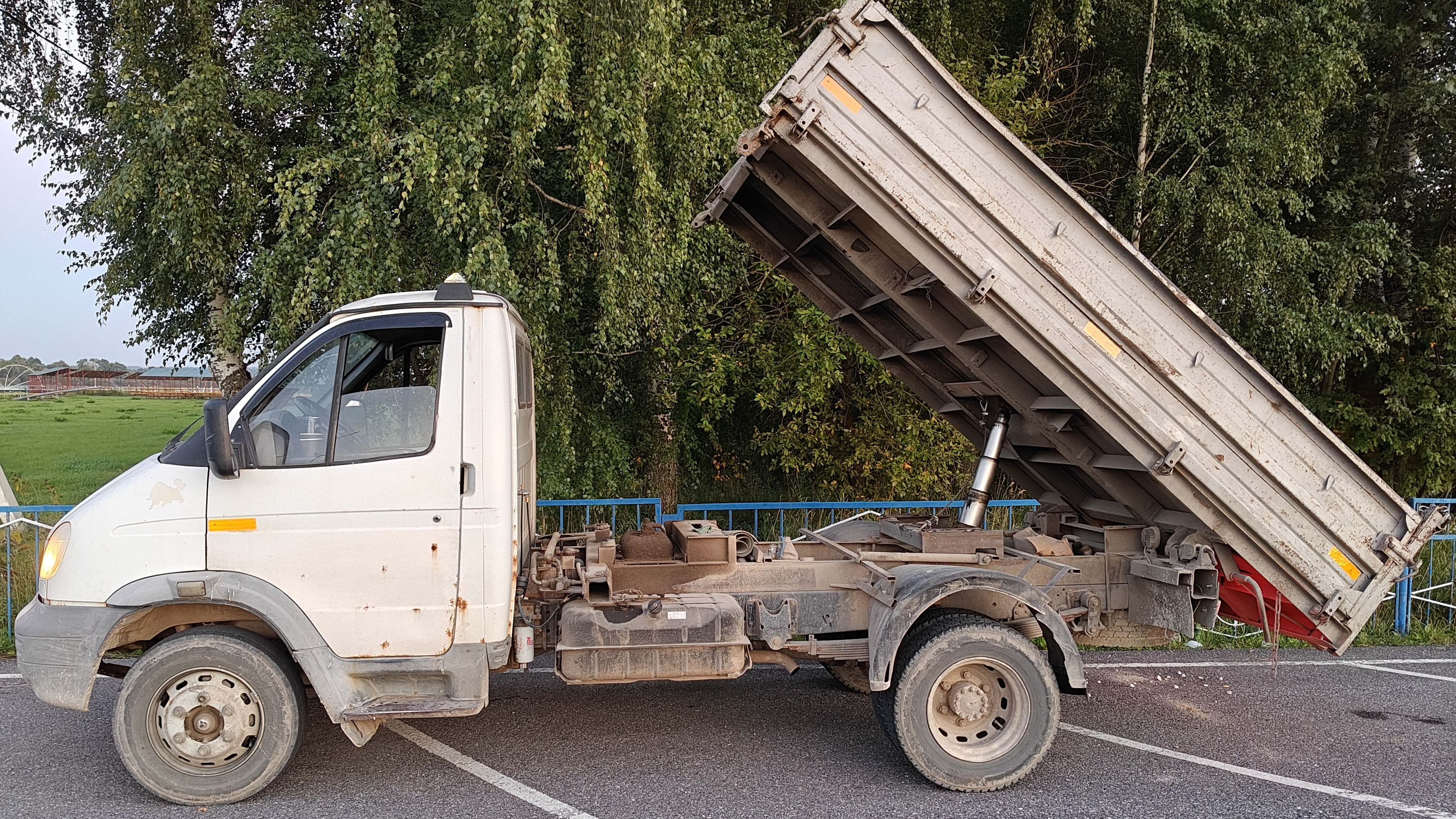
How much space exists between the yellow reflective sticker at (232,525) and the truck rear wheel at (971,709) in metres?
3.27

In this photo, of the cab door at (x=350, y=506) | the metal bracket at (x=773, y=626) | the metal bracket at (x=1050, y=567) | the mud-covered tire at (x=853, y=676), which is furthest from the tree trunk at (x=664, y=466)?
the cab door at (x=350, y=506)

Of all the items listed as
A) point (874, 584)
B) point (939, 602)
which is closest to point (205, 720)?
point (874, 584)

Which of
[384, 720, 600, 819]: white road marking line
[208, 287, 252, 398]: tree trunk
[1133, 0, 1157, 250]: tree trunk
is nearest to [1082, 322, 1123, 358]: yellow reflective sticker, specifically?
[384, 720, 600, 819]: white road marking line

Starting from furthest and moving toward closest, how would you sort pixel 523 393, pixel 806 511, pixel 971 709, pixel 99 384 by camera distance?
pixel 99 384 < pixel 806 511 < pixel 523 393 < pixel 971 709

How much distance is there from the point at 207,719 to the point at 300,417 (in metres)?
1.50

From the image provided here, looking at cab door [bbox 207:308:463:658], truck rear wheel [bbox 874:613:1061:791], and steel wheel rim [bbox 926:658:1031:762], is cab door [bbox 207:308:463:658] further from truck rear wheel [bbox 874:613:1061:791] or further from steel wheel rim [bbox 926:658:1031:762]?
steel wheel rim [bbox 926:658:1031:762]

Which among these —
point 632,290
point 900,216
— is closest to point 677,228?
point 632,290

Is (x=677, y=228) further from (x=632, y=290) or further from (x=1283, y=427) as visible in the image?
(x=1283, y=427)

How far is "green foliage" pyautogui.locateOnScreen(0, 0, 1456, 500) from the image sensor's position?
7.54 meters

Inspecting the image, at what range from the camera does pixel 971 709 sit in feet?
15.7

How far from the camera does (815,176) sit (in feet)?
16.1

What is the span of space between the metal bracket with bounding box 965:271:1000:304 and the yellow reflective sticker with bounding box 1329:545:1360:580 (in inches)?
84.4

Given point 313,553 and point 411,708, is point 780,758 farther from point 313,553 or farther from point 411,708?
point 313,553

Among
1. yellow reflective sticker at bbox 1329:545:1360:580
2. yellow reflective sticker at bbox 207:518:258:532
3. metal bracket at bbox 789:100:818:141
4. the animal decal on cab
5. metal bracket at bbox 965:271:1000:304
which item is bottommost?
yellow reflective sticker at bbox 1329:545:1360:580
